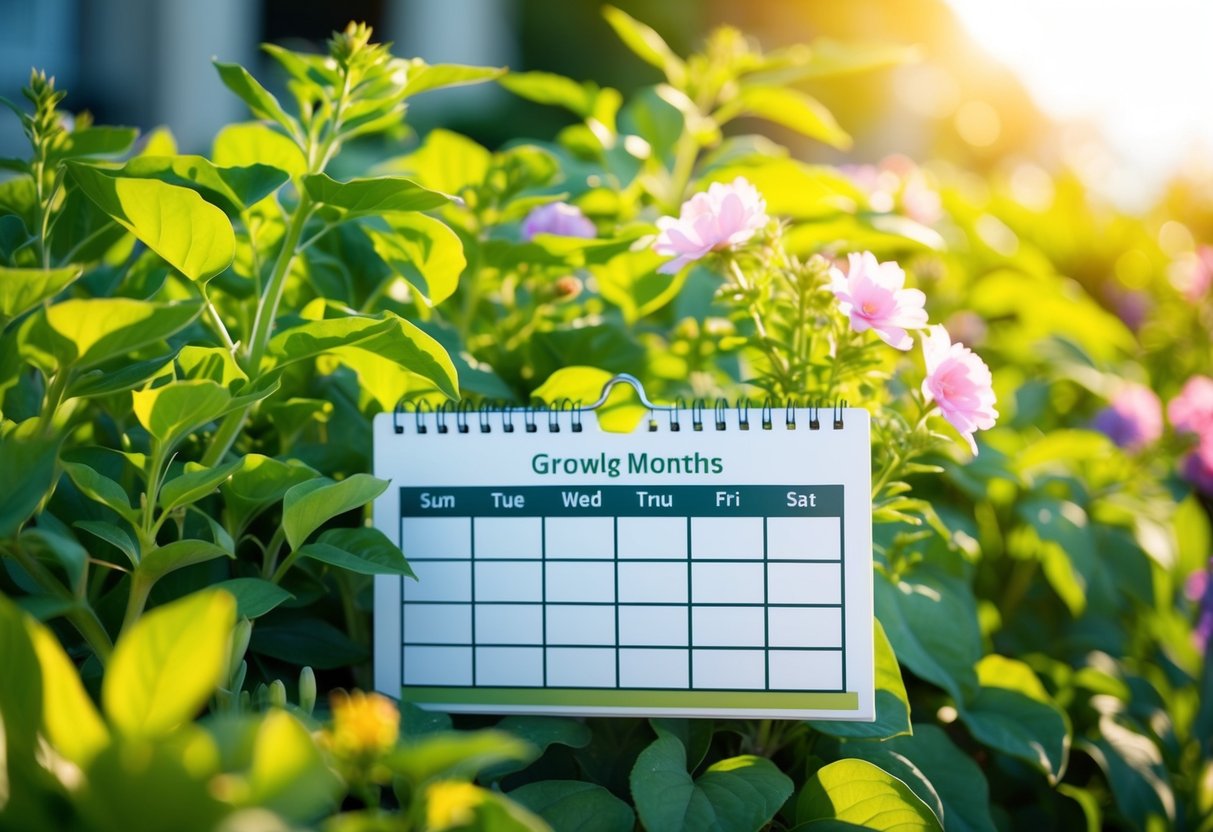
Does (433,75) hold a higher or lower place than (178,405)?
higher

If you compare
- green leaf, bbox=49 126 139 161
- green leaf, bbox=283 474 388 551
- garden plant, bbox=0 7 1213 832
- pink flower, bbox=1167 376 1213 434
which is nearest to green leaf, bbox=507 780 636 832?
garden plant, bbox=0 7 1213 832

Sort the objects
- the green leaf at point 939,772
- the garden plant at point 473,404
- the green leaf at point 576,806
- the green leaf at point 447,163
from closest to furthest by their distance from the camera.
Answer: the garden plant at point 473,404 → the green leaf at point 576,806 → the green leaf at point 939,772 → the green leaf at point 447,163

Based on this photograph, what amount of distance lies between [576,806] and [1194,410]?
4.01 ft

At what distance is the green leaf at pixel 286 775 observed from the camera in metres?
0.45

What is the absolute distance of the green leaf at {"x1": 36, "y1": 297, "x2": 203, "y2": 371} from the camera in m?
0.64

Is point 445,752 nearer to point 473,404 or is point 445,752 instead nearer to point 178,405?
point 178,405

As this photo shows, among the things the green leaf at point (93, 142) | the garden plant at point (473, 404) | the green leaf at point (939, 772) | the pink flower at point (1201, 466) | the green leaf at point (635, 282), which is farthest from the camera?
the pink flower at point (1201, 466)

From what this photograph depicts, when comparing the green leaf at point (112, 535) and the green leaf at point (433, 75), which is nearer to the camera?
the green leaf at point (112, 535)

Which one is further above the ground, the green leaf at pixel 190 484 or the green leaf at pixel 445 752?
the green leaf at pixel 190 484

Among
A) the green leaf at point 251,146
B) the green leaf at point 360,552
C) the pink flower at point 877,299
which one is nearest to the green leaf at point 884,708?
the pink flower at point 877,299

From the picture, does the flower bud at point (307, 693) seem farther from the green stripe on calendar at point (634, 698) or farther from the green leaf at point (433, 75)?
the green leaf at point (433, 75)

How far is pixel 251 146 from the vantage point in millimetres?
1045

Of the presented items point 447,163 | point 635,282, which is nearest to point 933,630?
point 635,282

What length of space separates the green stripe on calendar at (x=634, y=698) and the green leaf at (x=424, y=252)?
333 millimetres
